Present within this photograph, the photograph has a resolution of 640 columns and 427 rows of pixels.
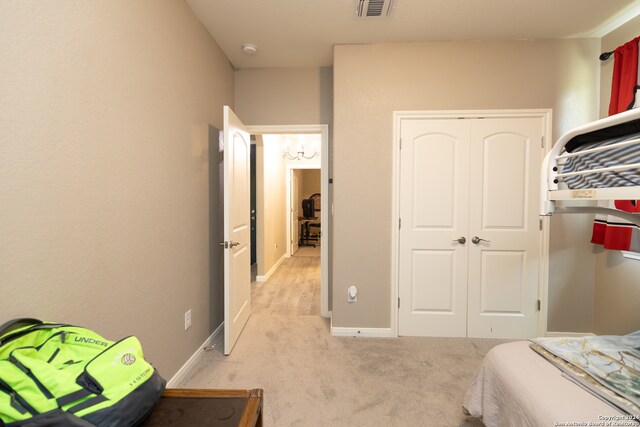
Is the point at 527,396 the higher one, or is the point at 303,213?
the point at 303,213

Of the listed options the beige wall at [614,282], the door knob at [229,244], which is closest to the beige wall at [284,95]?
the door knob at [229,244]

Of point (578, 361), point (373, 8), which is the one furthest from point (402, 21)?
point (578, 361)

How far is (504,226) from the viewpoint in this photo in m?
2.64

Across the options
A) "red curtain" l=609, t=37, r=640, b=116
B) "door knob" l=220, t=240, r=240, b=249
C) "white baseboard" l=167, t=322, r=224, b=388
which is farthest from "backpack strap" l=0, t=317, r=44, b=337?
"red curtain" l=609, t=37, r=640, b=116

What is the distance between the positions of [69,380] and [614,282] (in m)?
3.50

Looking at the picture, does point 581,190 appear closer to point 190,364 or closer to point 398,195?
point 398,195

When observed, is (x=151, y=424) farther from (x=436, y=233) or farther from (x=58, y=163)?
(x=436, y=233)

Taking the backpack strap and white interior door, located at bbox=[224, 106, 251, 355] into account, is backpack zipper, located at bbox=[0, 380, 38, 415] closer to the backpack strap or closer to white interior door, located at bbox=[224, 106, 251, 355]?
the backpack strap

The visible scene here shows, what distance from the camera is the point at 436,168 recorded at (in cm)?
268

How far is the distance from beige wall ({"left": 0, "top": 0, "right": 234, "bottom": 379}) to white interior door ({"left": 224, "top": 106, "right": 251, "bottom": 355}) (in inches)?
9.1

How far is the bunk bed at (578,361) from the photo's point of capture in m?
1.01

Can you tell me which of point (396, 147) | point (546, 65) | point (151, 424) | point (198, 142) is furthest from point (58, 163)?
point (546, 65)

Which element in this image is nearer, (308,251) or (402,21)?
(402,21)

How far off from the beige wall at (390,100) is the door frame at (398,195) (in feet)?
0.16
